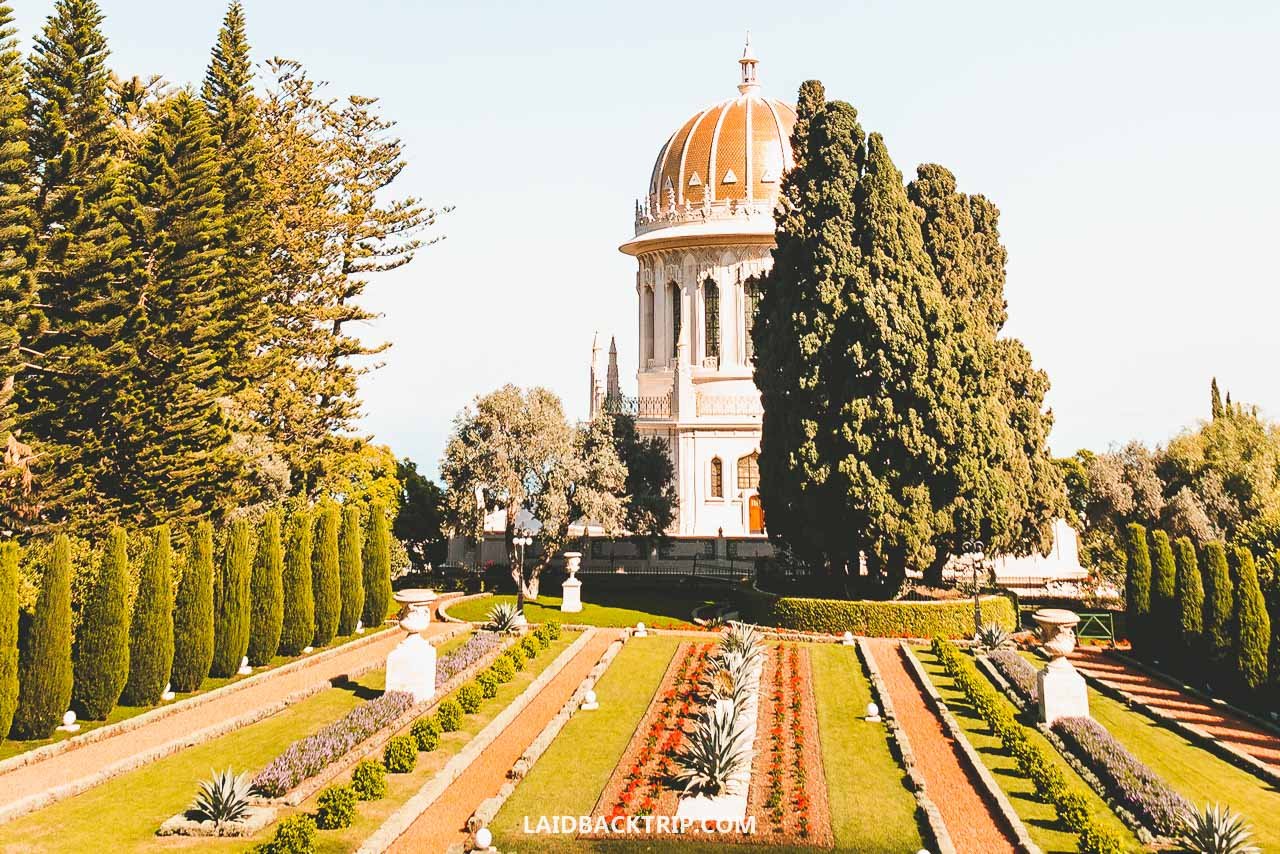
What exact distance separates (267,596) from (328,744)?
28.8ft

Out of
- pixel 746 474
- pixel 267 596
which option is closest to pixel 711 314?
pixel 746 474

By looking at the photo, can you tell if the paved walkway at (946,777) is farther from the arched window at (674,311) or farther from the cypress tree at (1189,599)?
the arched window at (674,311)

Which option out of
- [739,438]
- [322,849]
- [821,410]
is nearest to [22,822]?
[322,849]

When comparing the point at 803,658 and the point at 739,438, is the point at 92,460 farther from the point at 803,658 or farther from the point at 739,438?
the point at 739,438

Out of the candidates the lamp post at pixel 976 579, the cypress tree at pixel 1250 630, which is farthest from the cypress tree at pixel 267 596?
the cypress tree at pixel 1250 630

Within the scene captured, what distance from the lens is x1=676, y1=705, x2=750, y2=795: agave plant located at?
45.6 feet

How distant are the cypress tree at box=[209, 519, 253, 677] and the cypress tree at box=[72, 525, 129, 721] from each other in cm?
315

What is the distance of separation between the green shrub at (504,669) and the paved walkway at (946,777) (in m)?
7.25

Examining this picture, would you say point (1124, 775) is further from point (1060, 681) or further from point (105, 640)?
point (105, 640)

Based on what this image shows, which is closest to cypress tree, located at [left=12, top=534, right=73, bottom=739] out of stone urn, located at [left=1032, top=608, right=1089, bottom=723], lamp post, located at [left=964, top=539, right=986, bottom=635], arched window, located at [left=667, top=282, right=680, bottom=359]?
stone urn, located at [left=1032, top=608, right=1089, bottom=723]

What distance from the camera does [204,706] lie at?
1945cm

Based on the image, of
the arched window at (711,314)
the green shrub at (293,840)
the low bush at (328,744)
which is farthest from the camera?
the arched window at (711,314)

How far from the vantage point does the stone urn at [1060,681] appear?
59.3 feet

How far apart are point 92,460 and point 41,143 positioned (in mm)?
6903
